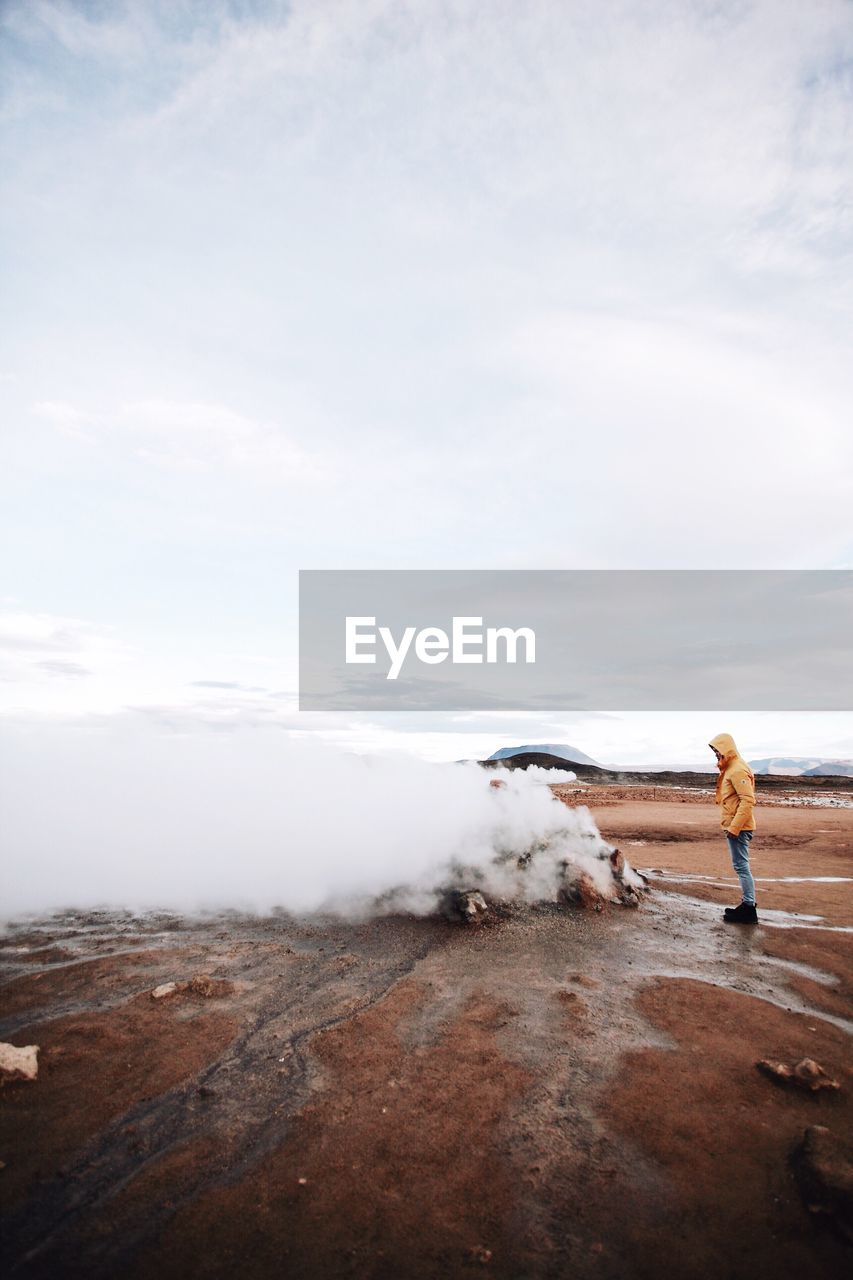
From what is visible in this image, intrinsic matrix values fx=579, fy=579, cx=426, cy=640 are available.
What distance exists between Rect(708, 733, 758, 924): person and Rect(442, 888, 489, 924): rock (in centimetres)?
353

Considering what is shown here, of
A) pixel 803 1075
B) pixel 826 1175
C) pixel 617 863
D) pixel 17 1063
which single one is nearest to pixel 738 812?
pixel 617 863

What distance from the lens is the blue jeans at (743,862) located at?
820 cm

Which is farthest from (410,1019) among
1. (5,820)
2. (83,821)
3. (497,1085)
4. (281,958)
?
(5,820)

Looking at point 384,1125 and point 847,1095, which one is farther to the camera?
point 847,1095

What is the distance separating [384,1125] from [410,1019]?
151 cm

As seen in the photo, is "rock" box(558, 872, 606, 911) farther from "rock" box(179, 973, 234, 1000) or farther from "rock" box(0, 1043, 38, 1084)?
"rock" box(0, 1043, 38, 1084)

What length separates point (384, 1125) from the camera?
3871 mm

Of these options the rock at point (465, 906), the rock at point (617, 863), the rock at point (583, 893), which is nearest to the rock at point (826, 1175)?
the rock at point (465, 906)

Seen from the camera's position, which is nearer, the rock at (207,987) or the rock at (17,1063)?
the rock at (17,1063)

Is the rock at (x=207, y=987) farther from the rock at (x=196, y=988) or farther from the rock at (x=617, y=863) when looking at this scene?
the rock at (x=617, y=863)

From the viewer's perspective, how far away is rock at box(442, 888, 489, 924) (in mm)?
8094

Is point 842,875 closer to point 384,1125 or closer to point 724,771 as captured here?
point 724,771

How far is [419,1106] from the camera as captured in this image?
13.4ft

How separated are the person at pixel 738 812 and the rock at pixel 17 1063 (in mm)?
8201
